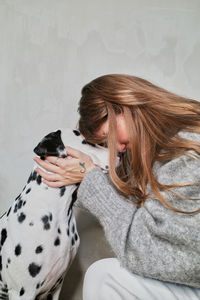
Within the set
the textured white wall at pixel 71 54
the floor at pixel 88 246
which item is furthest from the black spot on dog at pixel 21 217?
the textured white wall at pixel 71 54

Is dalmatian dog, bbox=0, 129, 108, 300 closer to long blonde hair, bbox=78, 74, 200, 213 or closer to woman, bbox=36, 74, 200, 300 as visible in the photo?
woman, bbox=36, 74, 200, 300

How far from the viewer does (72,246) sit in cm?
129

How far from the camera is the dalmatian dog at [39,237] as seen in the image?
1.19m

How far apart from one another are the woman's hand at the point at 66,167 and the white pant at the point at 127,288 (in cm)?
37

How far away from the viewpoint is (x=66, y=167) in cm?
126

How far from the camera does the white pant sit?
111 centimetres

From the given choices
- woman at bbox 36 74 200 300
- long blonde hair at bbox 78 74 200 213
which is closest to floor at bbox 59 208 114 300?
woman at bbox 36 74 200 300

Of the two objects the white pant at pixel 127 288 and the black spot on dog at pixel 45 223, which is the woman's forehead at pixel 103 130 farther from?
the white pant at pixel 127 288

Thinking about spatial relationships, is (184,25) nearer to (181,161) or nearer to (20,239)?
(181,161)

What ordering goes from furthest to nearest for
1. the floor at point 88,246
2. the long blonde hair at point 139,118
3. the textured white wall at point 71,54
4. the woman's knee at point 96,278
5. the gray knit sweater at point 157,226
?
the floor at point 88,246 < the textured white wall at point 71,54 < the long blonde hair at point 139,118 < the woman's knee at point 96,278 < the gray knit sweater at point 157,226

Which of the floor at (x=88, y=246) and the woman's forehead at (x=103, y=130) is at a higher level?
the woman's forehead at (x=103, y=130)

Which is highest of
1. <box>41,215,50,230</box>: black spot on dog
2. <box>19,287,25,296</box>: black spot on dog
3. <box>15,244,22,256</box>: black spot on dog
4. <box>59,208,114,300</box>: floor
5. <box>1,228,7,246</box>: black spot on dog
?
<box>41,215,50,230</box>: black spot on dog

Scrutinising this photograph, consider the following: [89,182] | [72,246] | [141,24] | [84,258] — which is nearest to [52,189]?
[89,182]

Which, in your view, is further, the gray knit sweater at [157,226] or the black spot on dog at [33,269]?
the black spot on dog at [33,269]
